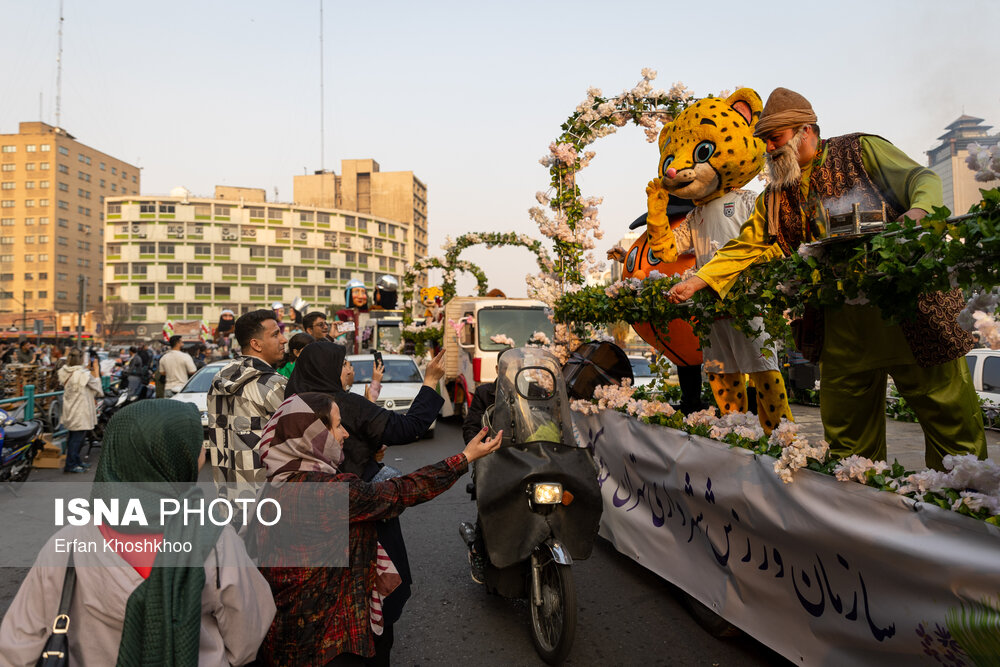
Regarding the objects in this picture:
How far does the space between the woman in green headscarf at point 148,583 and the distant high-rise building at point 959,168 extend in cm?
265

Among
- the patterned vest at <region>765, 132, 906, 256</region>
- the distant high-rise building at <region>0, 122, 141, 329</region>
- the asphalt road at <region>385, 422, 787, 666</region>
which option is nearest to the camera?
the patterned vest at <region>765, 132, 906, 256</region>

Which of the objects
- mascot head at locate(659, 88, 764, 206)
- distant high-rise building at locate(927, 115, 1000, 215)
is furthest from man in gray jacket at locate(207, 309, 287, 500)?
distant high-rise building at locate(927, 115, 1000, 215)

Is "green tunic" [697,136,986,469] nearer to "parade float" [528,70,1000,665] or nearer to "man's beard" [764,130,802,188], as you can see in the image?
"man's beard" [764,130,802,188]

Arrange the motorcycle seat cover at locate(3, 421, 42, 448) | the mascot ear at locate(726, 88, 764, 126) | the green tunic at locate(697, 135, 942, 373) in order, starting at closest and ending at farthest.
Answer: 1. the green tunic at locate(697, 135, 942, 373)
2. the mascot ear at locate(726, 88, 764, 126)
3. the motorcycle seat cover at locate(3, 421, 42, 448)

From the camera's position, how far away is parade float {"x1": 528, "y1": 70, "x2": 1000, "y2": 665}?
205 centimetres

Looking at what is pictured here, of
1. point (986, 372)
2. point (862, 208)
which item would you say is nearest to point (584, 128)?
point (862, 208)

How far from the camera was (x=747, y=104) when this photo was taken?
4.73 m

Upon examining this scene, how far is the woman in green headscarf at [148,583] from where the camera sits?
1740 mm

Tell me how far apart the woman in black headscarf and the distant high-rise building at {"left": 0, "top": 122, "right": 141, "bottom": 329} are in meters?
106

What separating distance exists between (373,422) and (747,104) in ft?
11.7

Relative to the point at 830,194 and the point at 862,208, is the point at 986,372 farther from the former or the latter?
the point at 862,208

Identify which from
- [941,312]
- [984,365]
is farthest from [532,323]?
[941,312]

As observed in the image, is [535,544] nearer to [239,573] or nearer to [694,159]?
[239,573]

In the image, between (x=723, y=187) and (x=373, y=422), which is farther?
(x=723, y=187)
